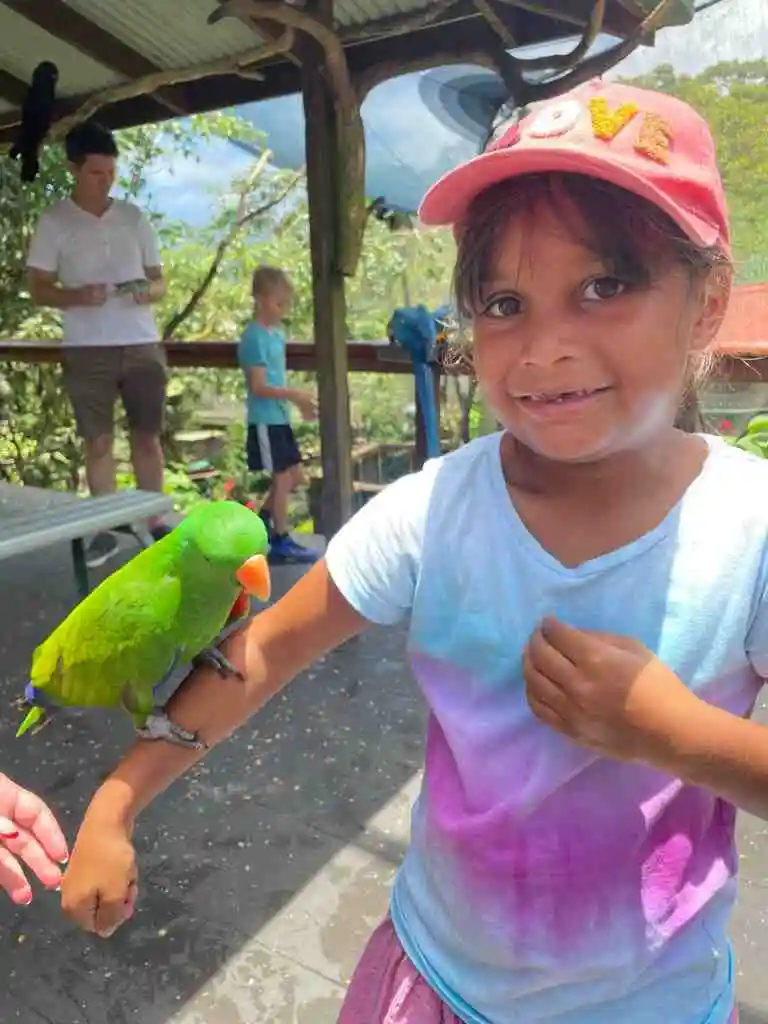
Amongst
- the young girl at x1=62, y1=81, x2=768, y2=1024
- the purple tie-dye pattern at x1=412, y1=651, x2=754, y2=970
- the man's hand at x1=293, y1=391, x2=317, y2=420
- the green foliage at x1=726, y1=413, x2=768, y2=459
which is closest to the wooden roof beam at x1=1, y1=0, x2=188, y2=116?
the man's hand at x1=293, y1=391, x2=317, y2=420

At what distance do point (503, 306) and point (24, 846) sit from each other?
0.72 meters

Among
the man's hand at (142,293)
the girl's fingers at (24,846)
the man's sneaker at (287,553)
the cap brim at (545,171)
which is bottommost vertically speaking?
the man's sneaker at (287,553)

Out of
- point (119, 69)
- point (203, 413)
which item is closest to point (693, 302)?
point (119, 69)

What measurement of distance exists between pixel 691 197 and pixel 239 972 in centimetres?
144

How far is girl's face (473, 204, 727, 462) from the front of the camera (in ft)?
2.34

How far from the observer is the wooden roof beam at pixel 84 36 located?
3.27 metres

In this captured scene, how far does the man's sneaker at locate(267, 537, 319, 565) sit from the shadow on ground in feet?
3.15

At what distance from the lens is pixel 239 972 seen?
5.18 ft

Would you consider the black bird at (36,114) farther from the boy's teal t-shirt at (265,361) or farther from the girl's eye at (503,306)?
the girl's eye at (503,306)

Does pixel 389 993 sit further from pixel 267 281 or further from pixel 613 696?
pixel 267 281

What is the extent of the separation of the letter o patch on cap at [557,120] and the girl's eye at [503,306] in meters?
0.13

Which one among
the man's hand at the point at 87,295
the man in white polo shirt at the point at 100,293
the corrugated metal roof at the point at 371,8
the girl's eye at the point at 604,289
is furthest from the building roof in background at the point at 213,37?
the girl's eye at the point at 604,289

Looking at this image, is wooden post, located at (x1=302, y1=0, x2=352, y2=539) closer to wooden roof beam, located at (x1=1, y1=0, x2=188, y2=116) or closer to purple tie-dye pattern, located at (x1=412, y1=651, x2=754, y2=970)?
wooden roof beam, located at (x1=1, y1=0, x2=188, y2=116)

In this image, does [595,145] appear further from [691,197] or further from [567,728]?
[567,728]
